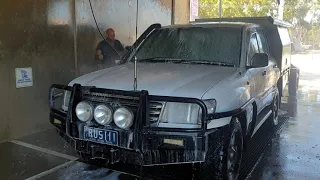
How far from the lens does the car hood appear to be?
3371 mm

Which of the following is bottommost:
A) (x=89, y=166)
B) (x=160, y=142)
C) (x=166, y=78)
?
(x=89, y=166)

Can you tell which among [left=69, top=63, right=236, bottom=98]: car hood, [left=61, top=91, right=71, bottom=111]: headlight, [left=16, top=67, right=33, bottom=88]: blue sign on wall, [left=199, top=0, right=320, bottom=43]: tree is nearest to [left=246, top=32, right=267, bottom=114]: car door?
[left=69, top=63, right=236, bottom=98]: car hood

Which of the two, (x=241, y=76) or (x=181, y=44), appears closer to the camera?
(x=241, y=76)

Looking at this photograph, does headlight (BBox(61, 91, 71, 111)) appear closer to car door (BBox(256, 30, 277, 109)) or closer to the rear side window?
car door (BBox(256, 30, 277, 109))

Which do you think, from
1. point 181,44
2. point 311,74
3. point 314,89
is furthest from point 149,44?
point 311,74

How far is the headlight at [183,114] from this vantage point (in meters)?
3.24

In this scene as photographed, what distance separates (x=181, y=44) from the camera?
469 cm

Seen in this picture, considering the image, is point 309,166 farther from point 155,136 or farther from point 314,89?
point 314,89

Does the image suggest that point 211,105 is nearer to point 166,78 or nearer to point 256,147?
point 166,78

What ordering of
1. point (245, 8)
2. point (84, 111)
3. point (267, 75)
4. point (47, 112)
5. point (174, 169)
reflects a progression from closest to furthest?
point (84, 111) → point (174, 169) → point (267, 75) → point (47, 112) → point (245, 8)

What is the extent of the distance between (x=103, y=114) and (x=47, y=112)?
3.13m

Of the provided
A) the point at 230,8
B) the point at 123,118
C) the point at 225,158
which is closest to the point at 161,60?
the point at 123,118

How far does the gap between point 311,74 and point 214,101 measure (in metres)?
14.0

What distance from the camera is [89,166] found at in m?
4.55
